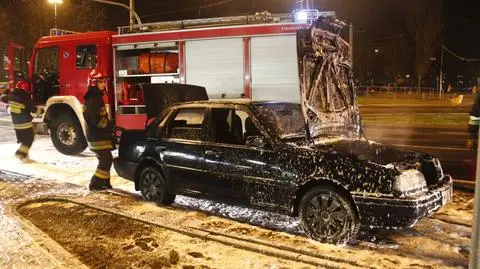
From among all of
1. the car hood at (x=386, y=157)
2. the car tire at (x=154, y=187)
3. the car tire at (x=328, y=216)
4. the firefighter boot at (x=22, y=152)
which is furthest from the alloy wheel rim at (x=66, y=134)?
the car tire at (x=328, y=216)

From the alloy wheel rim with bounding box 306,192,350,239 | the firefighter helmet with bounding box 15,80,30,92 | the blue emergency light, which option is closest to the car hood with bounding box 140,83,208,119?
the blue emergency light

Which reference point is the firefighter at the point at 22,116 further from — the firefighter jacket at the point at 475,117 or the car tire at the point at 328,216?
the firefighter jacket at the point at 475,117

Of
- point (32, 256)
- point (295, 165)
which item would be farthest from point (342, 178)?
point (32, 256)

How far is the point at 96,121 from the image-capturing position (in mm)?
7785

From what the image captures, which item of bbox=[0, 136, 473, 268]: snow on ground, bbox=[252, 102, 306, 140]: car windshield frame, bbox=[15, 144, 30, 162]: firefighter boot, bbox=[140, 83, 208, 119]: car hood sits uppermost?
bbox=[140, 83, 208, 119]: car hood

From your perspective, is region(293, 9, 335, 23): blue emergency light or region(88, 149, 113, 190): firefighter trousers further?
region(293, 9, 335, 23): blue emergency light

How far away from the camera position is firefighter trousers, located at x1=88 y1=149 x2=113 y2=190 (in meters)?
7.86

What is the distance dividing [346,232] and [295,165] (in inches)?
33.7

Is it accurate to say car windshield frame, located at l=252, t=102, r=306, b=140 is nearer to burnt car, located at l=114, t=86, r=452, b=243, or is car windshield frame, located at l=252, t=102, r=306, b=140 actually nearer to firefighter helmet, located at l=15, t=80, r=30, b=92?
burnt car, located at l=114, t=86, r=452, b=243

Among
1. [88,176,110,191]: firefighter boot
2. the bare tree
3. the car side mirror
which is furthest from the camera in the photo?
the bare tree

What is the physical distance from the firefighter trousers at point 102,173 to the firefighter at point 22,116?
3428mm

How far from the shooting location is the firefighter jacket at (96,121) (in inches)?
304

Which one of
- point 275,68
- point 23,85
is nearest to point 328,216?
point 275,68

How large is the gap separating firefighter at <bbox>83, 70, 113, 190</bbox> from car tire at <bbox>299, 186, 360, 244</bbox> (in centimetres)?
384
